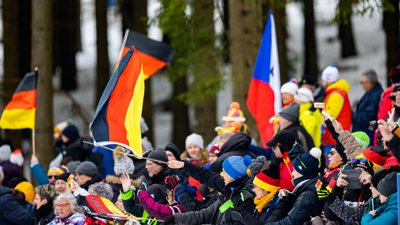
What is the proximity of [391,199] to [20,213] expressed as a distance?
15.3ft

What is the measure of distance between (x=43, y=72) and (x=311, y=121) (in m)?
6.50

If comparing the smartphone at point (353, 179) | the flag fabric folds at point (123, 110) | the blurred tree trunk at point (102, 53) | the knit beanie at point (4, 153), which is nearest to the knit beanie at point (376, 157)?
the smartphone at point (353, 179)

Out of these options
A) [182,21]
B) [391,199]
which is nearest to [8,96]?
[182,21]

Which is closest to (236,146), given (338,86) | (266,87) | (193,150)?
(193,150)

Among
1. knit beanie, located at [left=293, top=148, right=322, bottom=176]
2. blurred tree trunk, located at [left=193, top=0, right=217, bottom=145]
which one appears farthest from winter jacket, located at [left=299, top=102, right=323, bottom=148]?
blurred tree trunk, located at [left=193, top=0, right=217, bottom=145]

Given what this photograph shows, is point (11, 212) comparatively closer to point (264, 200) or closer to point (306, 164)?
point (264, 200)

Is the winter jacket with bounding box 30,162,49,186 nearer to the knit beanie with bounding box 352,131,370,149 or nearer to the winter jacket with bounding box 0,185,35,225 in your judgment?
the winter jacket with bounding box 0,185,35,225

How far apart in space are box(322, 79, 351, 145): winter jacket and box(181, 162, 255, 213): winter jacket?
3.21 meters

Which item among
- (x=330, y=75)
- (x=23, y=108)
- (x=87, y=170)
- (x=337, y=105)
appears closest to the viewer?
(x=87, y=170)

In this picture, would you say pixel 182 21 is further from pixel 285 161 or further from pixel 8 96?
pixel 285 161

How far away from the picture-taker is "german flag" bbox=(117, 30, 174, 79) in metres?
9.61

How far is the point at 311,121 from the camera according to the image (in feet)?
24.7

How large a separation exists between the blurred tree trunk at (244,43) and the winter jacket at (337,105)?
87.7 inches

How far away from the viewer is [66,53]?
2519 cm
